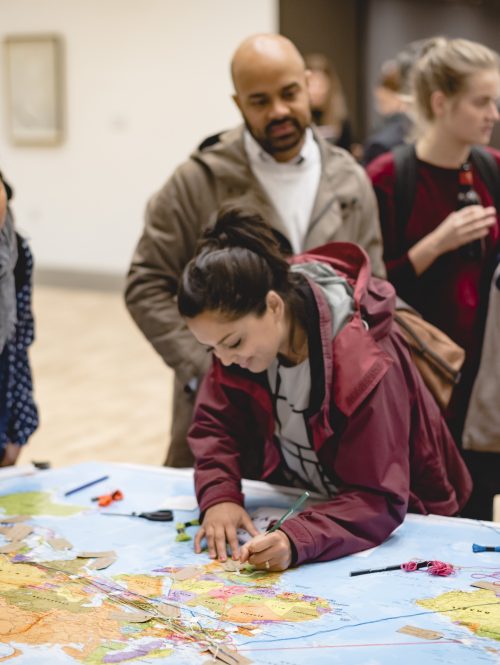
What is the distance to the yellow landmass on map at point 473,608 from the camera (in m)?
1.77

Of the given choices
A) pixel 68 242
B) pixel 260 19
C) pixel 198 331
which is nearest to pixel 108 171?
pixel 68 242

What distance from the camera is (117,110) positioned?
9898 millimetres

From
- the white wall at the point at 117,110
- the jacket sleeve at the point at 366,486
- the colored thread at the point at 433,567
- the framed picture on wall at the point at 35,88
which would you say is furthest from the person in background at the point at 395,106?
the framed picture on wall at the point at 35,88

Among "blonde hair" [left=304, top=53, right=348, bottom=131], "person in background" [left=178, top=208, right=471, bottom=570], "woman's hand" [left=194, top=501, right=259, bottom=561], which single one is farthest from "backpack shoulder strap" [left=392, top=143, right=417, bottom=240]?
"blonde hair" [left=304, top=53, right=348, bottom=131]

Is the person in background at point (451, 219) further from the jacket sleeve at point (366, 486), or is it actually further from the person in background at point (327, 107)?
the person in background at point (327, 107)

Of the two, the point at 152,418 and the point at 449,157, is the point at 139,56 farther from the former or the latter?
the point at 449,157

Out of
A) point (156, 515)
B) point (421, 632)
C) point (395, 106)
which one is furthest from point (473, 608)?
point (395, 106)

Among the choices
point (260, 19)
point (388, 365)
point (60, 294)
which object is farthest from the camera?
point (60, 294)

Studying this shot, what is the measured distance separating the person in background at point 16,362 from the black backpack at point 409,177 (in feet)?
3.73

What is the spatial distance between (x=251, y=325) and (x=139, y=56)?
7.98 metres

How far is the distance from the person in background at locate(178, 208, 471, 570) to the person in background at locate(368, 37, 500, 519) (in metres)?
0.69

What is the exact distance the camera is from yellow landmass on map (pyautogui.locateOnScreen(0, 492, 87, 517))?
240 cm

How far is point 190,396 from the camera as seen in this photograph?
288 cm

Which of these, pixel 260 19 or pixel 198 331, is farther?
A: pixel 260 19
